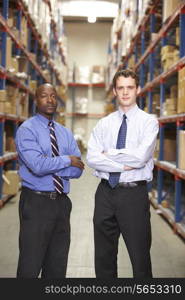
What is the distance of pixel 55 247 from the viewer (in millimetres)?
2779

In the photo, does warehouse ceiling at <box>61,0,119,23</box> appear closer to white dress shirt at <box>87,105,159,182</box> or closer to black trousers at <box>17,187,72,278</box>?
white dress shirt at <box>87,105,159,182</box>

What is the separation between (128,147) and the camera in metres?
2.86

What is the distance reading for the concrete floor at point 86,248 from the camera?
377cm

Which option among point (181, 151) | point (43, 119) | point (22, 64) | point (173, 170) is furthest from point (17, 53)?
point (43, 119)

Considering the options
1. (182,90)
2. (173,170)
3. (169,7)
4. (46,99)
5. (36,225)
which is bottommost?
(36,225)

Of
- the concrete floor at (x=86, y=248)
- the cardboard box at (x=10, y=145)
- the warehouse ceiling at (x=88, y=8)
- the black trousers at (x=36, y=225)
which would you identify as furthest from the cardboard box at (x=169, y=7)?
the warehouse ceiling at (x=88, y=8)

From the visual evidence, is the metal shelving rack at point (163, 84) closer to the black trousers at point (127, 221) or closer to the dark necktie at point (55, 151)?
the black trousers at point (127, 221)

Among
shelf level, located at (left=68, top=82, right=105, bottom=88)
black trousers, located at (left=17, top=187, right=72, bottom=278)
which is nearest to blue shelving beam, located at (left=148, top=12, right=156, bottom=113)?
black trousers, located at (left=17, top=187, right=72, bottom=278)

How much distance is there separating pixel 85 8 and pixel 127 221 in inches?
676

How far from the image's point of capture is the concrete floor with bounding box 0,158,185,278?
3.77 m

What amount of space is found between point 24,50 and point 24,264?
20.6ft

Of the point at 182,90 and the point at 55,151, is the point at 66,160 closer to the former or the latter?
the point at 55,151

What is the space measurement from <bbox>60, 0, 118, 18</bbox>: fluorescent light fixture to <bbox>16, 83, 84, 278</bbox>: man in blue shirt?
1678 centimetres

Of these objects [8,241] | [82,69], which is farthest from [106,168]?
[82,69]
